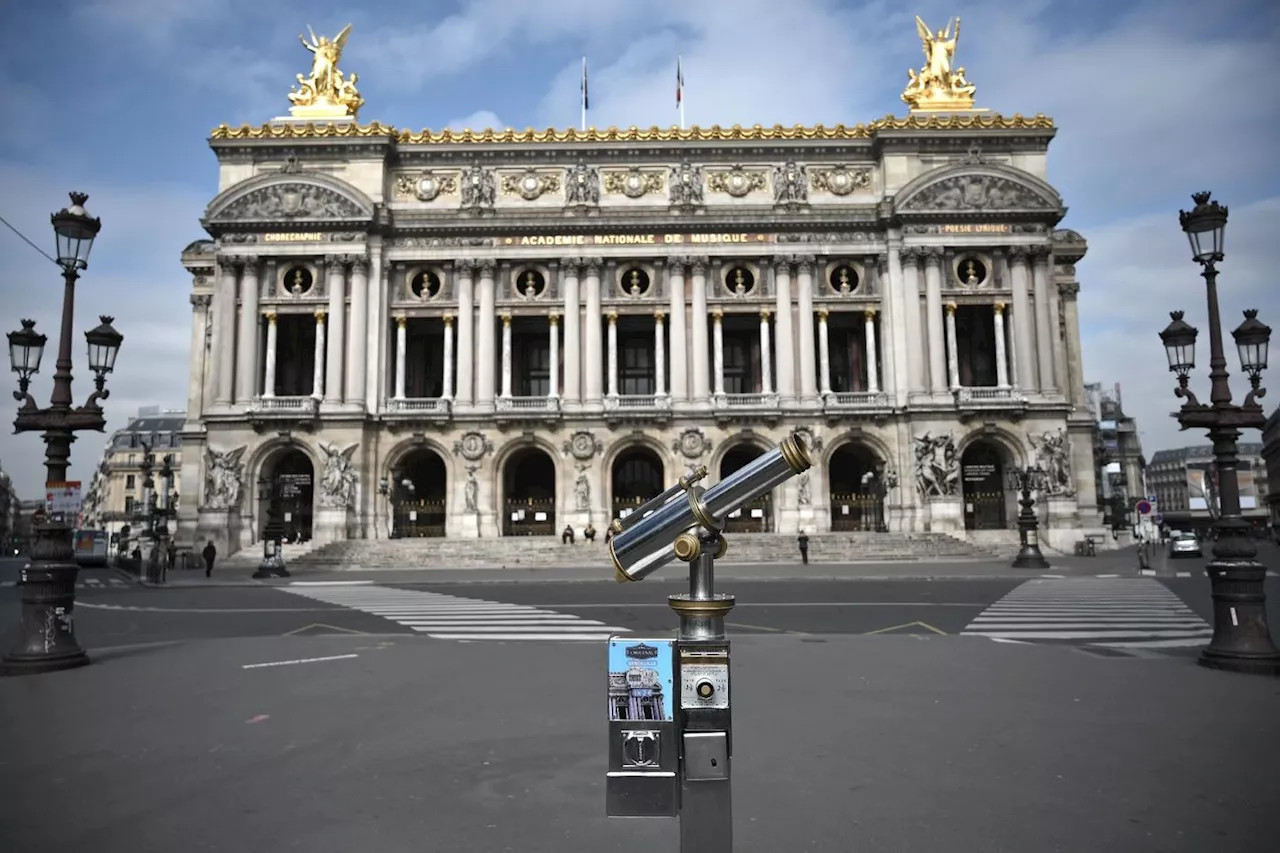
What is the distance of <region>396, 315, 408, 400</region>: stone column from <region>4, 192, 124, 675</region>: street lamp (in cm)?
3223

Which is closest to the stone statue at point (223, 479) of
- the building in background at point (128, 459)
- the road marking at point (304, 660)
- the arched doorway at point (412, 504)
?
the arched doorway at point (412, 504)

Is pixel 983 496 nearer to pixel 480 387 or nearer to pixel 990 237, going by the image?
pixel 990 237

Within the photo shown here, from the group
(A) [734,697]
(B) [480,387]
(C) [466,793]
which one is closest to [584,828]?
(C) [466,793]

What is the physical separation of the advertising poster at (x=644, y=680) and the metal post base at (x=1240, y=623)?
31.5 feet

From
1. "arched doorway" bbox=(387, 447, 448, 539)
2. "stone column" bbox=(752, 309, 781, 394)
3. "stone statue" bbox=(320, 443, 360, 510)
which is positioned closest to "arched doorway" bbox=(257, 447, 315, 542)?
"stone statue" bbox=(320, 443, 360, 510)

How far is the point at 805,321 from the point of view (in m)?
46.9

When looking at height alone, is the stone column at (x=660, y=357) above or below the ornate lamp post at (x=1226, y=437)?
Answer: above

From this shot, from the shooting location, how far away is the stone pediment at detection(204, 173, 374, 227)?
46.1 meters

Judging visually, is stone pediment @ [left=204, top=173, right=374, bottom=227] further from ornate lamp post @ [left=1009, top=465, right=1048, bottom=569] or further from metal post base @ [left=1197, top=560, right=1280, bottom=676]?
metal post base @ [left=1197, top=560, right=1280, bottom=676]

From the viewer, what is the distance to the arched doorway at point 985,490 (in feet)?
151

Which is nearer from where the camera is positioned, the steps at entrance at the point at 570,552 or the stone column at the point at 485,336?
the steps at entrance at the point at 570,552

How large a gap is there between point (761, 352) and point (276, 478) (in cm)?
2615

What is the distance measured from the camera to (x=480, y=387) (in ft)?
152

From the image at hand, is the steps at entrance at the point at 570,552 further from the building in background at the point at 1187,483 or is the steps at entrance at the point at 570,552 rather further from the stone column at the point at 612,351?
the building in background at the point at 1187,483
